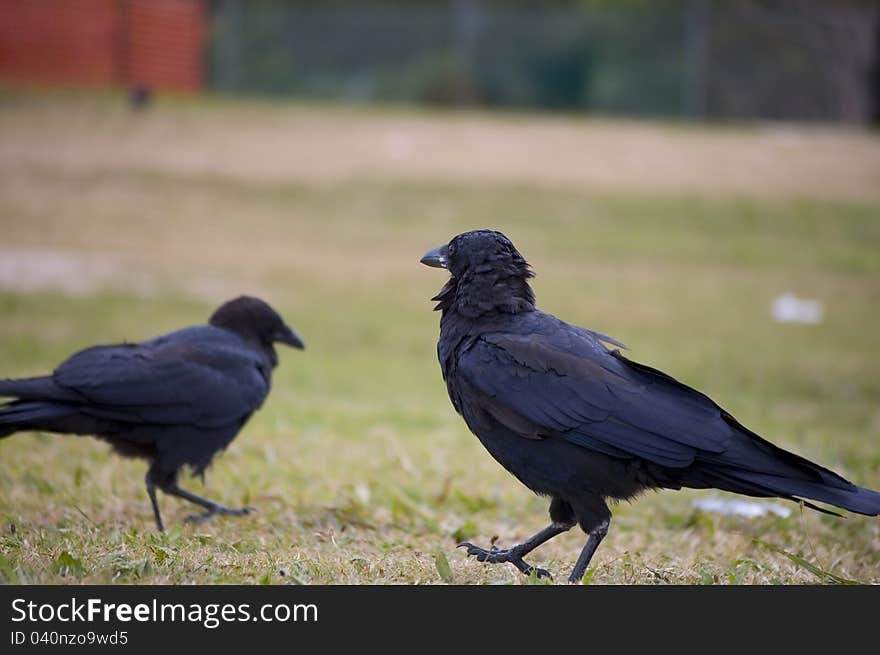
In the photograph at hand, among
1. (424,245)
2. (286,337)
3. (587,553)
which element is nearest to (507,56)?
(424,245)

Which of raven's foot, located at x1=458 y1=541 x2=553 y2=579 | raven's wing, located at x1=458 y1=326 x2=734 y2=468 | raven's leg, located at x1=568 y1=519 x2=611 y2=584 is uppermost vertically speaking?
raven's wing, located at x1=458 y1=326 x2=734 y2=468

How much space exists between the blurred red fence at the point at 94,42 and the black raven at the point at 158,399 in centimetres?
2267

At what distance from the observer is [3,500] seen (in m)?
5.79

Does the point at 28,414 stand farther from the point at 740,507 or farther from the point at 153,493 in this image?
the point at 740,507

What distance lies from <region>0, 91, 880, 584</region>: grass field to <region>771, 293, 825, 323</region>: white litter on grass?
0.25 m

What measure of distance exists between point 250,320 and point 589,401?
2704 mm

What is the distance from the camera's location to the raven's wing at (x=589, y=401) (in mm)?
4426

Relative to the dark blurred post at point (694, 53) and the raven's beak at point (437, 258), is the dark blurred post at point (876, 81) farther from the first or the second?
the raven's beak at point (437, 258)

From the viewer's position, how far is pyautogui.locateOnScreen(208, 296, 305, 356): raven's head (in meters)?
6.64

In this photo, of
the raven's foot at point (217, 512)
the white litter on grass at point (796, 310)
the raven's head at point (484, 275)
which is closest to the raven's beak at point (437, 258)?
the raven's head at point (484, 275)

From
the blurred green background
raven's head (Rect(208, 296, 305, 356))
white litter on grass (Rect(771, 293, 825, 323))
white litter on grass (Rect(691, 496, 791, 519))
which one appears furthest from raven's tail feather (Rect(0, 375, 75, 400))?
white litter on grass (Rect(771, 293, 825, 323))

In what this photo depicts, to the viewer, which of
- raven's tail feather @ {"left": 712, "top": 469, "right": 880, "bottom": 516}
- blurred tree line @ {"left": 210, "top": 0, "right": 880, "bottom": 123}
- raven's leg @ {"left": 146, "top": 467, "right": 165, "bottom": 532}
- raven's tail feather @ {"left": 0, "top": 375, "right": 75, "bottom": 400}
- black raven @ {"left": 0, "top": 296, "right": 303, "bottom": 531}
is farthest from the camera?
blurred tree line @ {"left": 210, "top": 0, "right": 880, "bottom": 123}

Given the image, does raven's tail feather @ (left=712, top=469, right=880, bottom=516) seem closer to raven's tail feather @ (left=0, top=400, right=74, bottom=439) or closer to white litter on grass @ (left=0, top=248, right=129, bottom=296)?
raven's tail feather @ (left=0, top=400, right=74, bottom=439)

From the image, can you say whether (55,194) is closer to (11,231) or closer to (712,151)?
(11,231)
